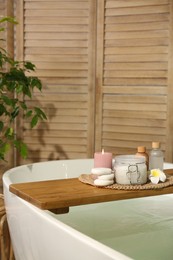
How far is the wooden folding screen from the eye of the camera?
2.64 metres

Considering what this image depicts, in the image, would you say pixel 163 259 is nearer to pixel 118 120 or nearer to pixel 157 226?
pixel 157 226

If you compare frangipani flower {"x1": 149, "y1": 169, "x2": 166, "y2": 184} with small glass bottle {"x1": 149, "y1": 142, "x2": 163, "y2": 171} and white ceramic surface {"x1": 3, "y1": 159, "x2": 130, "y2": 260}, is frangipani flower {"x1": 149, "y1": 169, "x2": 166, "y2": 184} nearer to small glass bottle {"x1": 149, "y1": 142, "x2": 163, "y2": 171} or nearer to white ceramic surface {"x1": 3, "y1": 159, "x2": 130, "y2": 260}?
small glass bottle {"x1": 149, "y1": 142, "x2": 163, "y2": 171}

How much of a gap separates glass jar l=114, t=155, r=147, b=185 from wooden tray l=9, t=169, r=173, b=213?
0.21ft

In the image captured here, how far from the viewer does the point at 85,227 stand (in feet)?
6.04

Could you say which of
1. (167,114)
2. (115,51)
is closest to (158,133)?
(167,114)

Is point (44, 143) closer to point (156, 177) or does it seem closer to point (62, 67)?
point (62, 67)

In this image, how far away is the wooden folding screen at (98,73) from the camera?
2.64 metres

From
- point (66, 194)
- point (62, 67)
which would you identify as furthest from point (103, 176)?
point (62, 67)

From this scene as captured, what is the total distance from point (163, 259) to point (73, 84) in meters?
1.56

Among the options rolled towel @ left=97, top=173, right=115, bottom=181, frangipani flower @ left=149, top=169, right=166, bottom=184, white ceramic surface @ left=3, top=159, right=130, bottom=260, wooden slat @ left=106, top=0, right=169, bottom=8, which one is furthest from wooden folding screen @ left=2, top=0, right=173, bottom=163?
rolled towel @ left=97, top=173, right=115, bottom=181

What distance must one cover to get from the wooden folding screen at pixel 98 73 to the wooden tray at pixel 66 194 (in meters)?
1.25

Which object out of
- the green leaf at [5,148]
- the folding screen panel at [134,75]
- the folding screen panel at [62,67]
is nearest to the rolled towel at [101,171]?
the green leaf at [5,148]

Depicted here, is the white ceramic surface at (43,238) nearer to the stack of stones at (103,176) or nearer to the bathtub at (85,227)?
the bathtub at (85,227)

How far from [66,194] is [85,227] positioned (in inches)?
20.6
